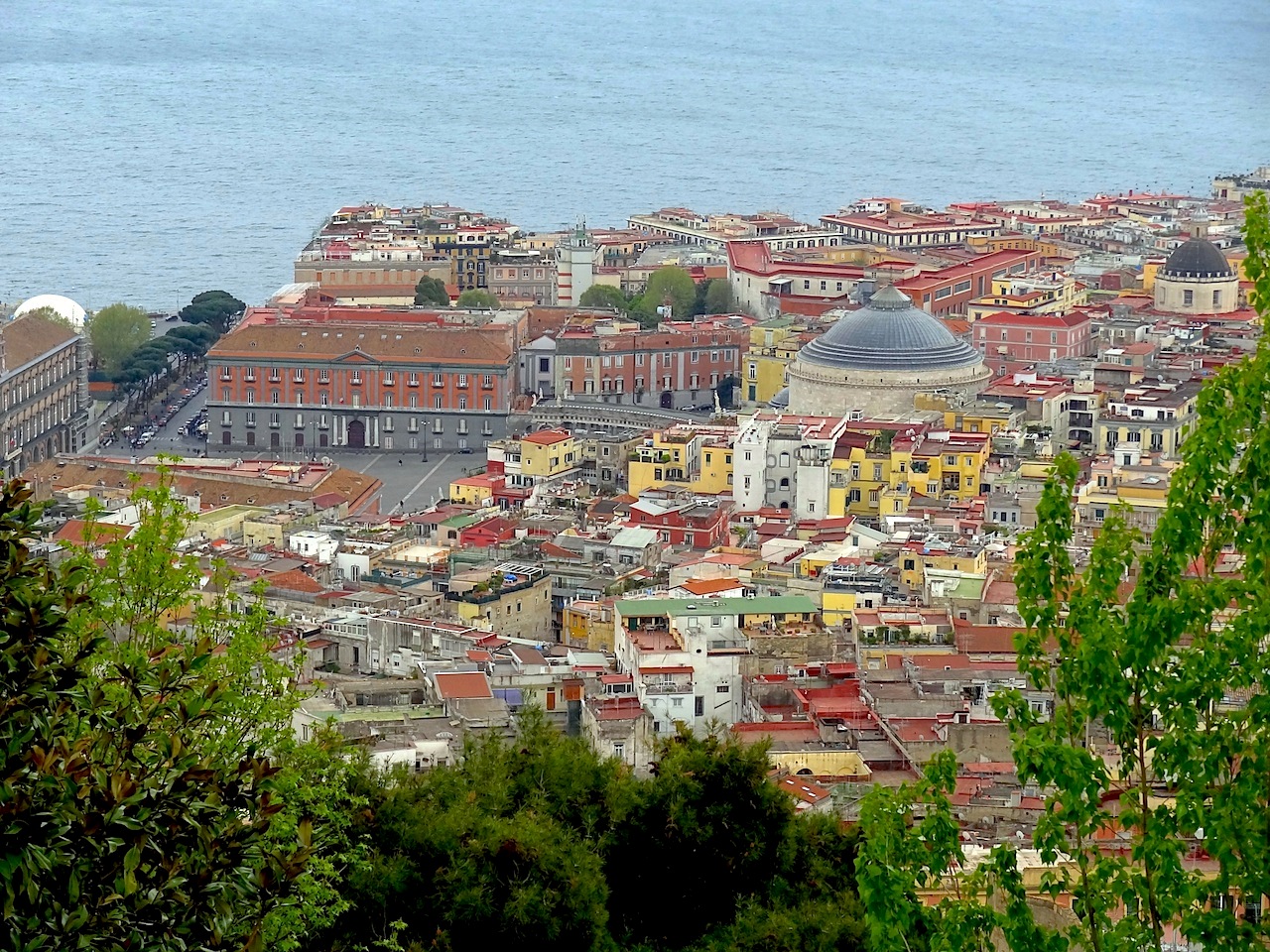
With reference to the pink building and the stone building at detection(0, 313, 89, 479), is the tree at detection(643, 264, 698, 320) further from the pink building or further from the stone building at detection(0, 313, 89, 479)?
the stone building at detection(0, 313, 89, 479)

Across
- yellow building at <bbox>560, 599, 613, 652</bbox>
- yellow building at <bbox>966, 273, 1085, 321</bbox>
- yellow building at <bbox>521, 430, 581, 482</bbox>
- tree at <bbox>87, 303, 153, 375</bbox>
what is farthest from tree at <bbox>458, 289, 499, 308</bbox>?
yellow building at <bbox>560, 599, 613, 652</bbox>

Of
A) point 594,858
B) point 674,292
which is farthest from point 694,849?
point 674,292

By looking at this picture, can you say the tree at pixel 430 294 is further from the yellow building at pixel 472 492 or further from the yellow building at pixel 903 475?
the yellow building at pixel 903 475

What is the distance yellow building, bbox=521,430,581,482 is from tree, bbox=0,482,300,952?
742 inches

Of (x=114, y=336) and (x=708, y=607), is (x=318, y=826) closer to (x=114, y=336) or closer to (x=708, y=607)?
(x=708, y=607)

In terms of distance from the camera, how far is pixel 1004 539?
19.0 meters

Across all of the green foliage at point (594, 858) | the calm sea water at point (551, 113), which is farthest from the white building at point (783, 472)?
the calm sea water at point (551, 113)

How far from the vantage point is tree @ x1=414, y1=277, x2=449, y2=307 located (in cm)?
3288

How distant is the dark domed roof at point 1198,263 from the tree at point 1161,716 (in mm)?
25673

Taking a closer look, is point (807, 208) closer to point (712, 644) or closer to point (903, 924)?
point (712, 644)

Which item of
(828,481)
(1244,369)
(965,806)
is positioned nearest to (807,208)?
(828,481)

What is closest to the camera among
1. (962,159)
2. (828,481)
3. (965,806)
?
(965,806)

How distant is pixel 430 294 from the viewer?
108 feet

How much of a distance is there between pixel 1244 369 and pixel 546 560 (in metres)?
13.9
